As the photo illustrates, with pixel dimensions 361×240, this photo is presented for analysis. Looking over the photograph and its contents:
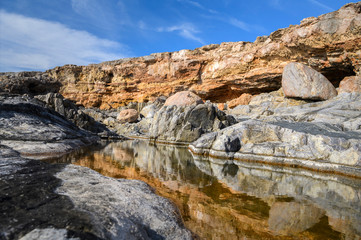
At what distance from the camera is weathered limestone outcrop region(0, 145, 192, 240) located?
2.12 m

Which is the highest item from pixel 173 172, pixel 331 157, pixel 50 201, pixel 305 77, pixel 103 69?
pixel 103 69

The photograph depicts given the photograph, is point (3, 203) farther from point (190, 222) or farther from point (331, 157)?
point (331, 157)

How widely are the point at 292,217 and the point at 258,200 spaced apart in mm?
966

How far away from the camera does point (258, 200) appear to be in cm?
514

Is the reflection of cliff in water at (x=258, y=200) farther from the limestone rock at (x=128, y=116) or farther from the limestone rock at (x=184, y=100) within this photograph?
the limestone rock at (x=128, y=116)

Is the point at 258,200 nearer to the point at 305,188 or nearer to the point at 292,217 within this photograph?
the point at 292,217

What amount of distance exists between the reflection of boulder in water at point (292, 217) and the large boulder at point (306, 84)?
708 inches

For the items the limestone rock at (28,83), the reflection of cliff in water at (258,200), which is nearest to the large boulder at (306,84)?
the reflection of cliff in water at (258,200)

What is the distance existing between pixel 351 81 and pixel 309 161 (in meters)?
15.8

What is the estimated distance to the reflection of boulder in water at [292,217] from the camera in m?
3.78

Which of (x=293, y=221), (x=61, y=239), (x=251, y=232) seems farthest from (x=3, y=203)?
(x=293, y=221)

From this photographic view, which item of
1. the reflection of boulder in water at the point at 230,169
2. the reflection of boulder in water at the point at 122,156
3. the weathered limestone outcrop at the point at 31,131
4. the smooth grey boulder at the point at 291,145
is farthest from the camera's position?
the reflection of boulder in water at the point at 122,156

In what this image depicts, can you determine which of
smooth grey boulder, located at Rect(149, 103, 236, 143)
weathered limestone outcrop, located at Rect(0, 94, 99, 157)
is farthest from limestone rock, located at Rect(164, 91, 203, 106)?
weathered limestone outcrop, located at Rect(0, 94, 99, 157)

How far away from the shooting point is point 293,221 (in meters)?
4.07
